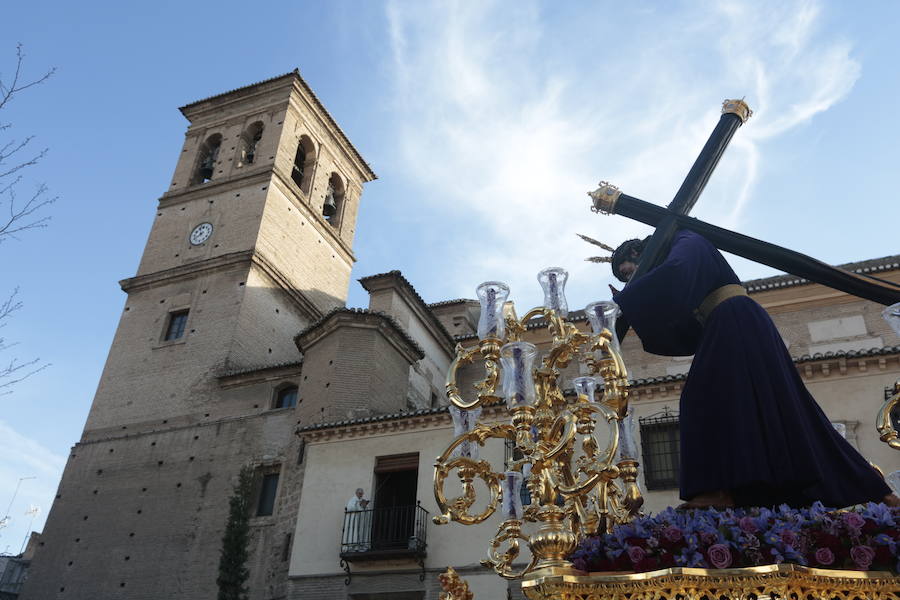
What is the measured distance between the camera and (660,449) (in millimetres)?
13422

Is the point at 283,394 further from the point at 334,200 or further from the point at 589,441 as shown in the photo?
the point at 589,441

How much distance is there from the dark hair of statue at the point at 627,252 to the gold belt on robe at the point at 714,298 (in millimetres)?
588

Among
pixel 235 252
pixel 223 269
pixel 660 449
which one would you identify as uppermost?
pixel 235 252

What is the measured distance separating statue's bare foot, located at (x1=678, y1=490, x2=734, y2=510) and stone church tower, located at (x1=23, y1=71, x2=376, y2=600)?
1359cm

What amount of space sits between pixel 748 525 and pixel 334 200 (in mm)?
28983

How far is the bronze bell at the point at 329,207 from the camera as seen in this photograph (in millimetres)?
30127

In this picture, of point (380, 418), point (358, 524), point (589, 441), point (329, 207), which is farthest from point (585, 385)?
point (329, 207)

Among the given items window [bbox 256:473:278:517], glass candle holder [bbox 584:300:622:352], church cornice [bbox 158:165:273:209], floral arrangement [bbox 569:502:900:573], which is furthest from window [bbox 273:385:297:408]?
floral arrangement [bbox 569:502:900:573]

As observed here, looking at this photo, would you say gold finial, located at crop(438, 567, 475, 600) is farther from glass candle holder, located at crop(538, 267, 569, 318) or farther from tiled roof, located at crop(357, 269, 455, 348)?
tiled roof, located at crop(357, 269, 455, 348)

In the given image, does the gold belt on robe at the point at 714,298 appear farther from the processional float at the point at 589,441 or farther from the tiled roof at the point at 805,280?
the tiled roof at the point at 805,280

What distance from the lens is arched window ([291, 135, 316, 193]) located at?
29.0 metres

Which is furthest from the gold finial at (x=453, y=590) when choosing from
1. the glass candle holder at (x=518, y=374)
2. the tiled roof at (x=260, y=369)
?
the tiled roof at (x=260, y=369)

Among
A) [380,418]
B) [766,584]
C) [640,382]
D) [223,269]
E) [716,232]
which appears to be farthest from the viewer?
[223,269]

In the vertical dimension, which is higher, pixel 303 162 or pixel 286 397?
pixel 303 162
